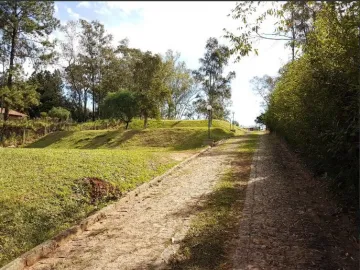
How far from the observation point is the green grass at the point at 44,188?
534 cm

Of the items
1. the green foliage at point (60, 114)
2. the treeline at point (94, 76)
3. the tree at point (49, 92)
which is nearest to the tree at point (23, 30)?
the treeline at point (94, 76)

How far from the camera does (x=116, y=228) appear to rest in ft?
19.2

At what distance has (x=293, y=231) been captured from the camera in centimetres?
527

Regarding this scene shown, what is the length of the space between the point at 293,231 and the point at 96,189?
4.48m

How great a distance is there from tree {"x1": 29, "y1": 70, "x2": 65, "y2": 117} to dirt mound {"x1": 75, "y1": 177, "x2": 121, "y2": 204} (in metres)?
45.8

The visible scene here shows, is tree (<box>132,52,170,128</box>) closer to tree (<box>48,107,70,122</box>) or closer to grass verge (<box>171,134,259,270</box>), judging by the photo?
tree (<box>48,107,70,122</box>)

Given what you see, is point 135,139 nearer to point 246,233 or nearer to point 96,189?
point 96,189

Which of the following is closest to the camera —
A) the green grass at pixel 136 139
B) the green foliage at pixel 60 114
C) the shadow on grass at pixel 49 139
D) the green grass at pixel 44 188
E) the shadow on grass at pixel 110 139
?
the green grass at pixel 44 188

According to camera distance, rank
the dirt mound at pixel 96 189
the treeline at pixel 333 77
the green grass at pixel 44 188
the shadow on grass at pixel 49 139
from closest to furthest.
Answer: the treeline at pixel 333 77
the green grass at pixel 44 188
the dirt mound at pixel 96 189
the shadow on grass at pixel 49 139

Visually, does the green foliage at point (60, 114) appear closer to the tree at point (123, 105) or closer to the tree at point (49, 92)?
the tree at point (49, 92)

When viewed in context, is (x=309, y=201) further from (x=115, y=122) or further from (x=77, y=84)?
(x=77, y=84)

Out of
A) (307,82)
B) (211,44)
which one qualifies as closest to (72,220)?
(307,82)

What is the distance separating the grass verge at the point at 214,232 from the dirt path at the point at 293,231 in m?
0.17

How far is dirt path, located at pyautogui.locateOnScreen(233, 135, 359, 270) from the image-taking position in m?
4.19
